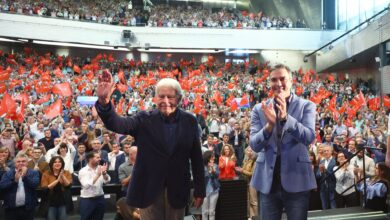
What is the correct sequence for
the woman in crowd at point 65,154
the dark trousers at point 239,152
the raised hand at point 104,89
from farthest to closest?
the dark trousers at point 239,152
the woman in crowd at point 65,154
the raised hand at point 104,89

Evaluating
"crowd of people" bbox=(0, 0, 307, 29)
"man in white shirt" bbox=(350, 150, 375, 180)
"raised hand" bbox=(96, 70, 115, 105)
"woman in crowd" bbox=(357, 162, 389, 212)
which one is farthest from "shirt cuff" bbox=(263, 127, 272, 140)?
"crowd of people" bbox=(0, 0, 307, 29)

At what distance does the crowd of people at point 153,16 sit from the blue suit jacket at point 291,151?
25329 millimetres

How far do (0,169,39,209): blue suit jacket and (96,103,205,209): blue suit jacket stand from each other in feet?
11.2

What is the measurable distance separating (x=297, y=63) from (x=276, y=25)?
3.61 meters

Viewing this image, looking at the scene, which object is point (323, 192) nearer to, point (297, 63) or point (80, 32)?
point (80, 32)

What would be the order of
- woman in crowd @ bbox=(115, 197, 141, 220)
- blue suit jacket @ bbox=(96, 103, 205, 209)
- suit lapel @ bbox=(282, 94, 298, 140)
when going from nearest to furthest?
1. blue suit jacket @ bbox=(96, 103, 205, 209)
2. suit lapel @ bbox=(282, 94, 298, 140)
3. woman in crowd @ bbox=(115, 197, 141, 220)

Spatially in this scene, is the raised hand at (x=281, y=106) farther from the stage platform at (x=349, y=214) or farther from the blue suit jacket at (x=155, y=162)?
the stage platform at (x=349, y=214)

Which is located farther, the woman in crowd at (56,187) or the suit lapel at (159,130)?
the woman in crowd at (56,187)

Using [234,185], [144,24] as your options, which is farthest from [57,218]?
[144,24]

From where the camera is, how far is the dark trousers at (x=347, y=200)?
586cm

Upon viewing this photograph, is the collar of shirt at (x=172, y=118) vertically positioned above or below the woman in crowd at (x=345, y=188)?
above

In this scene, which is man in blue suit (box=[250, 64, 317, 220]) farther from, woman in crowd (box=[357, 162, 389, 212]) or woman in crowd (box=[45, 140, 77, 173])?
woman in crowd (box=[45, 140, 77, 173])

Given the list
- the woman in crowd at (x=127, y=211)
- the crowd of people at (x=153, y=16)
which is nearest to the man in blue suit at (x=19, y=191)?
the woman in crowd at (x=127, y=211)

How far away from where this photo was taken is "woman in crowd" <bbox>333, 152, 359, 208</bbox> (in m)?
5.87
